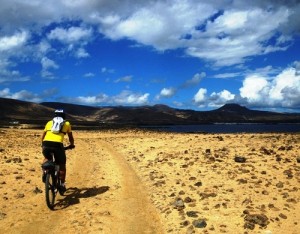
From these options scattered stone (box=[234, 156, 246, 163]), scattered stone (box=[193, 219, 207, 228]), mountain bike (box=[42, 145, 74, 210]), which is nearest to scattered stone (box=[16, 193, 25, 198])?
mountain bike (box=[42, 145, 74, 210])

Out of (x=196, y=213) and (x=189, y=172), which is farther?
(x=189, y=172)

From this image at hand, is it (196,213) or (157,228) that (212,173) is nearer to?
(196,213)

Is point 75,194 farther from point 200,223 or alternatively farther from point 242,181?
point 242,181

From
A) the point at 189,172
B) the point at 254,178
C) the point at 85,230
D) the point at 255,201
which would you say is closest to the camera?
the point at 85,230

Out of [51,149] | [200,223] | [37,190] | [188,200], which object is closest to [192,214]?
[200,223]

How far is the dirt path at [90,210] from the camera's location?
1101 centimetres

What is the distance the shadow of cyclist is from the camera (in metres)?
13.5

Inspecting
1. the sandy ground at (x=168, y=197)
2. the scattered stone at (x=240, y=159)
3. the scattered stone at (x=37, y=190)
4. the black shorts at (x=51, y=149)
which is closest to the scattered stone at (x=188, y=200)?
the sandy ground at (x=168, y=197)

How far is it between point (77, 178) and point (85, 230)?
24.9 feet

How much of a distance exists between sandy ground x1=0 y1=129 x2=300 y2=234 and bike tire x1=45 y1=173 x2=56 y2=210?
0.87 feet

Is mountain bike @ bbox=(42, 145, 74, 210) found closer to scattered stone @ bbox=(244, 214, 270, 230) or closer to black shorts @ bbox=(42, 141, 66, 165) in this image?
black shorts @ bbox=(42, 141, 66, 165)

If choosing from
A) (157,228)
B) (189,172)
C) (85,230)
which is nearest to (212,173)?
(189,172)

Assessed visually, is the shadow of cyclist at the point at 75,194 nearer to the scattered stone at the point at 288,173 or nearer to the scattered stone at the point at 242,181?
the scattered stone at the point at 242,181

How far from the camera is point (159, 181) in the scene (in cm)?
1723
